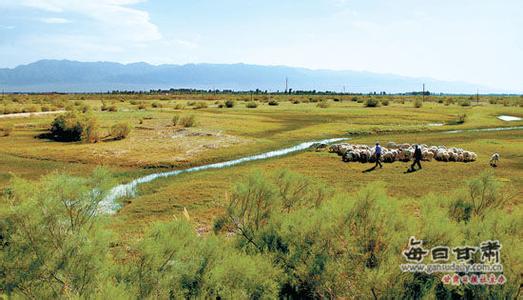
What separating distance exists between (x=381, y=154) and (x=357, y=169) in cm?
303

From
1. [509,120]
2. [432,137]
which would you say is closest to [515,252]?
[432,137]

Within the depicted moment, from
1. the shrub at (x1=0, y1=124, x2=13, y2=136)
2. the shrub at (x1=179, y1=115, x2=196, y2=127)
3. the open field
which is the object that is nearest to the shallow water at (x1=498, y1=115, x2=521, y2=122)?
the open field

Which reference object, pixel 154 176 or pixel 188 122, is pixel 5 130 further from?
pixel 154 176

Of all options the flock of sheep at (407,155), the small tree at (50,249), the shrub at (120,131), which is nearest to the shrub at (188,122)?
the shrub at (120,131)

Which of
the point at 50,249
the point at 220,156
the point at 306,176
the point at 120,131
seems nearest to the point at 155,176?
the point at 220,156

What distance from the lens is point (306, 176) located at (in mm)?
14164

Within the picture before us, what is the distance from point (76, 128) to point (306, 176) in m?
32.2

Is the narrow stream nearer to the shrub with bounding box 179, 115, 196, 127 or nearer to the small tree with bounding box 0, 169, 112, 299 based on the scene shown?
the small tree with bounding box 0, 169, 112, 299

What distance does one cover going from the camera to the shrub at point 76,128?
3869 cm

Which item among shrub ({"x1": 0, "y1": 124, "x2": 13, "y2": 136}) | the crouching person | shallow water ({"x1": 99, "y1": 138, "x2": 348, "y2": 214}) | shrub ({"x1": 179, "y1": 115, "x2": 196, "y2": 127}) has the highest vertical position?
shrub ({"x1": 179, "y1": 115, "x2": 196, "y2": 127})

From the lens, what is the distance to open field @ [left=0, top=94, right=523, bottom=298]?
31.6 feet

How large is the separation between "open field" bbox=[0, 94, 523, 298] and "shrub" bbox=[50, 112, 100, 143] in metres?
1.33

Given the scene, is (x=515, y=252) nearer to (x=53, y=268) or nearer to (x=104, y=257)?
(x=104, y=257)

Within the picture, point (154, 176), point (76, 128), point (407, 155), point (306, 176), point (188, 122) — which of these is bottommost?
point (154, 176)
